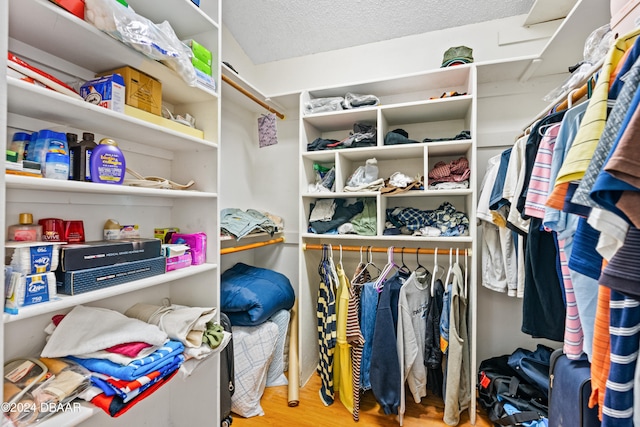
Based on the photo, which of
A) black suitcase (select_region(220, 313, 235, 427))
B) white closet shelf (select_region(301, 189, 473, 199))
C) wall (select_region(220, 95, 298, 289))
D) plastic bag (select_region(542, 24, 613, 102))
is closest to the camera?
plastic bag (select_region(542, 24, 613, 102))

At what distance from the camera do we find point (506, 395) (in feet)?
5.32

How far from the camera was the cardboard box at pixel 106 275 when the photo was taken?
3.00ft

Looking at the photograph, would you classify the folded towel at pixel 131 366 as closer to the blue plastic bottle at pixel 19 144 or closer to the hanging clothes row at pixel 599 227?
the blue plastic bottle at pixel 19 144

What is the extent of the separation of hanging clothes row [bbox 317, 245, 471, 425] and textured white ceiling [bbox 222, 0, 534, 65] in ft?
5.18

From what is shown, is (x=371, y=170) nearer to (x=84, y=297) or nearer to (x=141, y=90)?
(x=141, y=90)

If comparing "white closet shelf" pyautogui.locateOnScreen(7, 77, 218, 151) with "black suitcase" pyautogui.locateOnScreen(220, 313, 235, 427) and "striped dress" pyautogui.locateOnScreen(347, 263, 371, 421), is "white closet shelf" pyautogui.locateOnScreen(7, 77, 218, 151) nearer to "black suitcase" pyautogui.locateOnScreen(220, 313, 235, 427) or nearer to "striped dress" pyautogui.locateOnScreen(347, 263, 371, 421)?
"black suitcase" pyautogui.locateOnScreen(220, 313, 235, 427)

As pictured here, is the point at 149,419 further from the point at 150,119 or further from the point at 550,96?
the point at 550,96

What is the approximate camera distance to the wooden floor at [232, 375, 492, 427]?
1.68 meters

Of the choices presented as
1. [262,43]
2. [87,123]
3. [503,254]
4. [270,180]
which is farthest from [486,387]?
[262,43]

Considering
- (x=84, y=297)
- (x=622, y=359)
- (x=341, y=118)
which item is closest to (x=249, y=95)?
(x=341, y=118)

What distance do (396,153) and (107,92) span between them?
157 cm

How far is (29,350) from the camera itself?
1.00 m

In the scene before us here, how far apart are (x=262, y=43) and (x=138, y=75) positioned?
4.79ft

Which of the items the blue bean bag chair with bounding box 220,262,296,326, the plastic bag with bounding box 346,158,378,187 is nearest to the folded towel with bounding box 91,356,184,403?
the blue bean bag chair with bounding box 220,262,296,326
